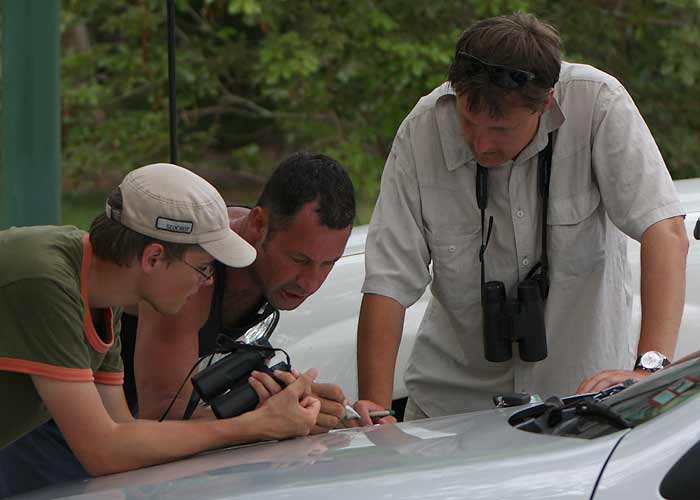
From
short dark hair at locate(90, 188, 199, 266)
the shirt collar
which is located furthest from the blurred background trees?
short dark hair at locate(90, 188, 199, 266)

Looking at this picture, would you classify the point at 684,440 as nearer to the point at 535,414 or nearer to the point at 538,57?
the point at 535,414

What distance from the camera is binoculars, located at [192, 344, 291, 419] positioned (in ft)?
8.59

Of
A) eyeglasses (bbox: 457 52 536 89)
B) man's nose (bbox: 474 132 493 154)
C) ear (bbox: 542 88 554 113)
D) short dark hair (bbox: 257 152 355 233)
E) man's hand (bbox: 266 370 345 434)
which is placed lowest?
man's hand (bbox: 266 370 345 434)

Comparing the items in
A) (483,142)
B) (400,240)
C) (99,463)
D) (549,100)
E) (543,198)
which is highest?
(549,100)

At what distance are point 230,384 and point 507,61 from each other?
1028 millimetres

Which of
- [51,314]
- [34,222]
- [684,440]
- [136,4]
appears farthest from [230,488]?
[136,4]

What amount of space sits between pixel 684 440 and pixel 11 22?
3.18 metres

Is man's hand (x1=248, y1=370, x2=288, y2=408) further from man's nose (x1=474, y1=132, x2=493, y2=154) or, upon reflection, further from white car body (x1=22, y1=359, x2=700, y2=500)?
man's nose (x1=474, y1=132, x2=493, y2=154)

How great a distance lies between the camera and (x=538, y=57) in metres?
2.88

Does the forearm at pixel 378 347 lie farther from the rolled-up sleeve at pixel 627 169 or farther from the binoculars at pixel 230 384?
the rolled-up sleeve at pixel 627 169

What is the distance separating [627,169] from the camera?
9.91 feet

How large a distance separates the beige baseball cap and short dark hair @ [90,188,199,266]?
12mm

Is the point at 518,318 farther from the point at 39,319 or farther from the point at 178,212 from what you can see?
the point at 39,319

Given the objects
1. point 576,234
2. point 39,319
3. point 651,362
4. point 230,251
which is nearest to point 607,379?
point 651,362
